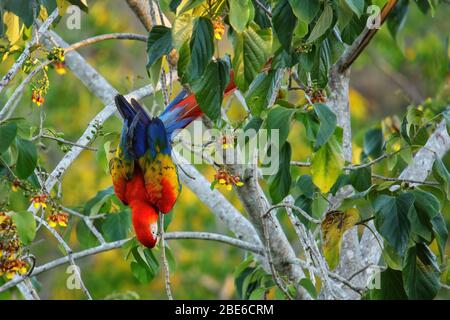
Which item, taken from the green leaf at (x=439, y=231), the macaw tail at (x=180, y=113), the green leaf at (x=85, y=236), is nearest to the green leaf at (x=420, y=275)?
the green leaf at (x=439, y=231)

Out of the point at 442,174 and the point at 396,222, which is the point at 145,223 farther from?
the point at 442,174

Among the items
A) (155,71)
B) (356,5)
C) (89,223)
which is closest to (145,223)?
(89,223)

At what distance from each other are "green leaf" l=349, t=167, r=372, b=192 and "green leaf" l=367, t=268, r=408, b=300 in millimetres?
266

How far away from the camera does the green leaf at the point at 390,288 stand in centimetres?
218

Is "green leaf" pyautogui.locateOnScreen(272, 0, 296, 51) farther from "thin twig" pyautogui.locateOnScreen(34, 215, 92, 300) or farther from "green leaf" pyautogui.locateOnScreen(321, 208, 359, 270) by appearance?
"thin twig" pyautogui.locateOnScreen(34, 215, 92, 300)

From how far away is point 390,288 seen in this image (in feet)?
7.16

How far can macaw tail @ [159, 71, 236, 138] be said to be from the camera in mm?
2418

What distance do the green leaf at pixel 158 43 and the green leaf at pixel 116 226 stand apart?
1.00m

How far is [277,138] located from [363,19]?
52cm

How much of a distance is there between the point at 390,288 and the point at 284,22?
85cm

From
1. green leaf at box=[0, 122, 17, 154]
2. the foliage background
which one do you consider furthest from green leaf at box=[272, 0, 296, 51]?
the foliage background

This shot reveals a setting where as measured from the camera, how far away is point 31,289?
2.75 metres

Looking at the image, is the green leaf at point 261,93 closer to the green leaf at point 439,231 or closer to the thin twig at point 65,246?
the green leaf at point 439,231
